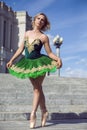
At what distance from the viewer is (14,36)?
57.9 meters

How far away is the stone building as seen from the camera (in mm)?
53781

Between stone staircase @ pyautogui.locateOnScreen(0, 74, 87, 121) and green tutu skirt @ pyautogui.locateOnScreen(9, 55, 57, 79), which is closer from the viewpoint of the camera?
green tutu skirt @ pyautogui.locateOnScreen(9, 55, 57, 79)

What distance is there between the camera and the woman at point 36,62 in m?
5.41

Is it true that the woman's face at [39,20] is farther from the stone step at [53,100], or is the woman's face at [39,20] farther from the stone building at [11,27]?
the stone building at [11,27]

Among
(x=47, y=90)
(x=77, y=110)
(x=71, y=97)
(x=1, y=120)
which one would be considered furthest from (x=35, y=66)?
(x=47, y=90)

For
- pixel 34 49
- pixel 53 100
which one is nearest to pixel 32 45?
pixel 34 49

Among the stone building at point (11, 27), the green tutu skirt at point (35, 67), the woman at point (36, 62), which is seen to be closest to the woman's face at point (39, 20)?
the woman at point (36, 62)

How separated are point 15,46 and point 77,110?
49405 mm

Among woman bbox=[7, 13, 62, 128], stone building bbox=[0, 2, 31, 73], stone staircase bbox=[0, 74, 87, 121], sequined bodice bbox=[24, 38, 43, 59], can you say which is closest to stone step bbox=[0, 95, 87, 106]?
stone staircase bbox=[0, 74, 87, 121]

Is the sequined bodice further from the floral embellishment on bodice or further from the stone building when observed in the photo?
the stone building

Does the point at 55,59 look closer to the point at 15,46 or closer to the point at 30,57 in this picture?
the point at 30,57

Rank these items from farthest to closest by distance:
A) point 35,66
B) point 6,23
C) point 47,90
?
point 6,23
point 47,90
point 35,66

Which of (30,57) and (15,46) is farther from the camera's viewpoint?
(15,46)

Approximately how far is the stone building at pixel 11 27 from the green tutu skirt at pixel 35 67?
44346mm
